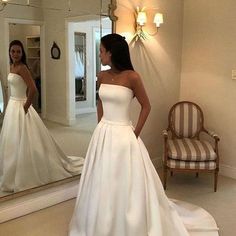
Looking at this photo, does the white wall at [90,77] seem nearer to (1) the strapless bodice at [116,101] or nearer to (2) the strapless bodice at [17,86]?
(2) the strapless bodice at [17,86]

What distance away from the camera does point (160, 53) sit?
13.5 feet

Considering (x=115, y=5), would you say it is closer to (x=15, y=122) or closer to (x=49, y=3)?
(x=49, y=3)

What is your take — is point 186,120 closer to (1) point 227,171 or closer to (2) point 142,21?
(1) point 227,171

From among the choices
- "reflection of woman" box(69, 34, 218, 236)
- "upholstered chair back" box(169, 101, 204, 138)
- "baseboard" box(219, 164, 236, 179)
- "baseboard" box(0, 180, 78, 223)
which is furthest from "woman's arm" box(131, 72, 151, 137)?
"baseboard" box(219, 164, 236, 179)

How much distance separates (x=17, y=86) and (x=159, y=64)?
1853 mm

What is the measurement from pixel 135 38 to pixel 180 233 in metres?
2.15

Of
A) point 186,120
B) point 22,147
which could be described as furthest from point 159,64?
point 22,147

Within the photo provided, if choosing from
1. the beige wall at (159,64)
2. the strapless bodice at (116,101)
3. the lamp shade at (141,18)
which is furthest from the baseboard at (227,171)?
the strapless bodice at (116,101)

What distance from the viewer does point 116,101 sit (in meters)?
2.49

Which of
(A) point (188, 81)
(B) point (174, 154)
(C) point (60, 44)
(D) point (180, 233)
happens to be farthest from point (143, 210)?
(A) point (188, 81)

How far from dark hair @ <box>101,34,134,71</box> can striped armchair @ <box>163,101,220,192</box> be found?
139 cm

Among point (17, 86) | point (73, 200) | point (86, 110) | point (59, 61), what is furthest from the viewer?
point (86, 110)

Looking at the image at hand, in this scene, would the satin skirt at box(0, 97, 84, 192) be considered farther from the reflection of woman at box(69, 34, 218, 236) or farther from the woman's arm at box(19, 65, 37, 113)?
the reflection of woman at box(69, 34, 218, 236)

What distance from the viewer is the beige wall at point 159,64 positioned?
388cm
